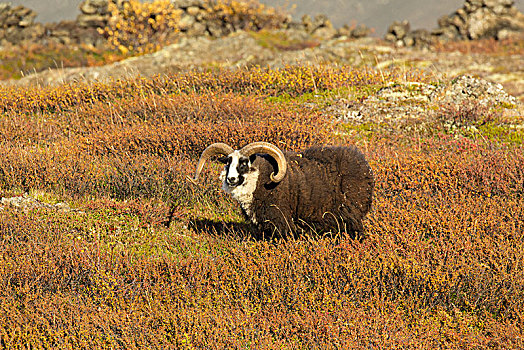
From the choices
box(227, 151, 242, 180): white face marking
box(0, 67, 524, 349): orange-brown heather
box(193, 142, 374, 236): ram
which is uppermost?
box(227, 151, 242, 180): white face marking

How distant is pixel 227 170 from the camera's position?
5695 millimetres

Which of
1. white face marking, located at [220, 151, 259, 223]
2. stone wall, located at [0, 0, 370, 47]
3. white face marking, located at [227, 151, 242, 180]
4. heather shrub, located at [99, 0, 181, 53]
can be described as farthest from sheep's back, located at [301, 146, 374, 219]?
stone wall, located at [0, 0, 370, 47]

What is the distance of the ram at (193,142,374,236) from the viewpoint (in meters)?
5.51

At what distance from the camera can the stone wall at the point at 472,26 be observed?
36.2 metres

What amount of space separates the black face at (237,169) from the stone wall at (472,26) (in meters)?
33.2

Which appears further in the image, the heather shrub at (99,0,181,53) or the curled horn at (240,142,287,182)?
the heather shrub at (99,0,181,53)

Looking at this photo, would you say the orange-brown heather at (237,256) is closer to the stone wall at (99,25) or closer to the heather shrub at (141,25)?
the heather shrub at (141,25)

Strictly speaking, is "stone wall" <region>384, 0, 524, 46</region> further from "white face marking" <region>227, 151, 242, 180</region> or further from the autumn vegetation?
"white face marking" <region>227, 151, 242, 180</region>

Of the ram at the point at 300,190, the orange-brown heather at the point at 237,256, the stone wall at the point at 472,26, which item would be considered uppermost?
the stone wall at the point at 472,26

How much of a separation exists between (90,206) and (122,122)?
4.71m

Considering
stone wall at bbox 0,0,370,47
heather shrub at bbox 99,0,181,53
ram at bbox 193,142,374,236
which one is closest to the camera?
ram at bbox 193,142,374,236

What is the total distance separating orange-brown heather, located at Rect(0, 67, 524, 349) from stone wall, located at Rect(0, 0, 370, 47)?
94.3 feet

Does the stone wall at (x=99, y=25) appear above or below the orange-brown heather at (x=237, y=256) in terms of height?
above

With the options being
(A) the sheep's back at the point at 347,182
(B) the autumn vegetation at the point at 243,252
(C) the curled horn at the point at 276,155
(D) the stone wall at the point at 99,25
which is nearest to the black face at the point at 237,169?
(C) the curled horn at the point at 276,155
